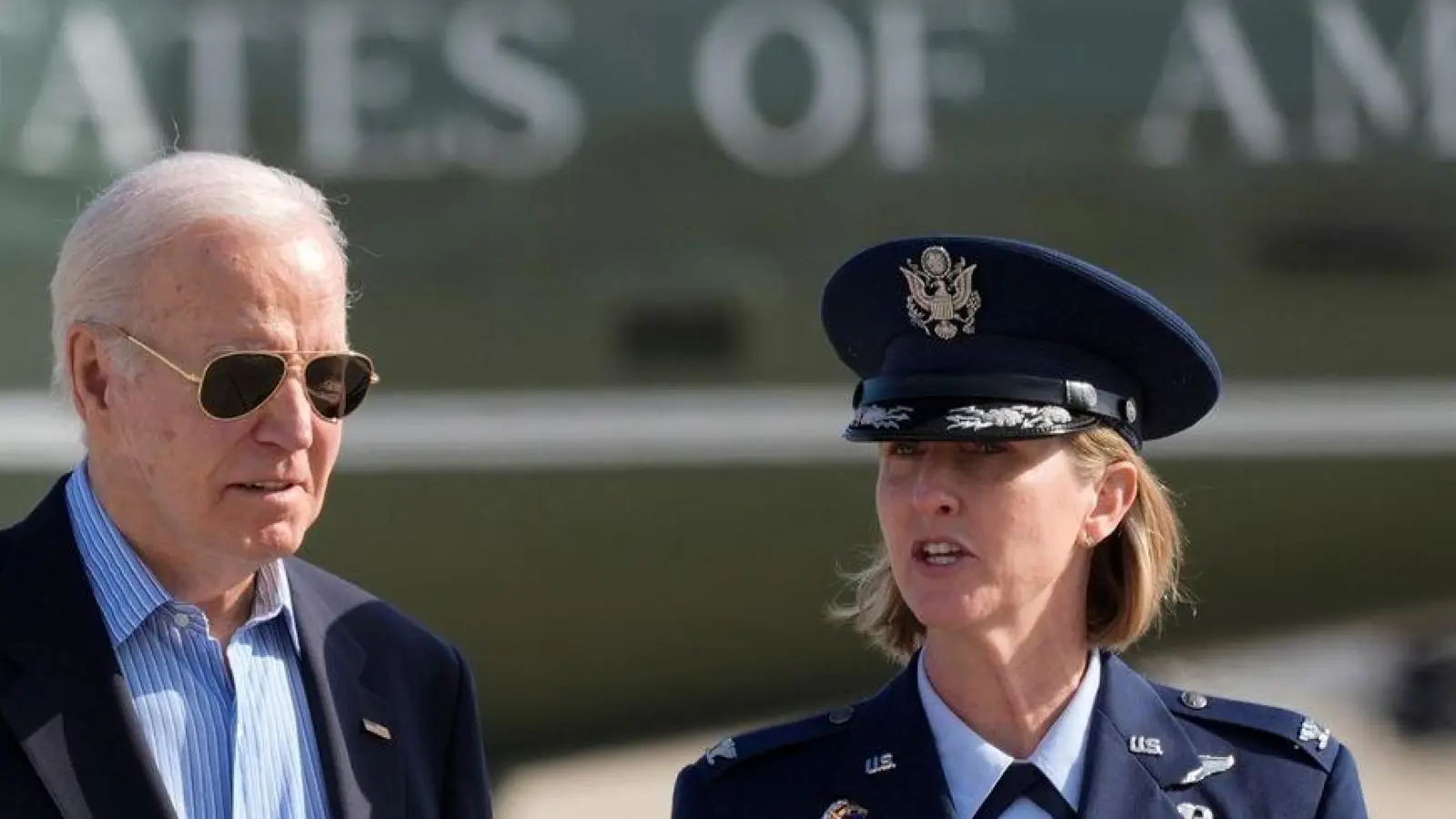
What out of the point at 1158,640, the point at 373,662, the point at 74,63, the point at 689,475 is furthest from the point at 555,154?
the point at 373,662

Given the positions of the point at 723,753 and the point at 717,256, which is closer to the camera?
the point at 723,753

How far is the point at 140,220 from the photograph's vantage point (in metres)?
2.14

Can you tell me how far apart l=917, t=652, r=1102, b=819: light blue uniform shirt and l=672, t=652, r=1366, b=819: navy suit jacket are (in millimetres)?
13

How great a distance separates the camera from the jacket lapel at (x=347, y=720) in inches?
88.0

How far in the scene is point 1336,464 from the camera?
5.16 meters

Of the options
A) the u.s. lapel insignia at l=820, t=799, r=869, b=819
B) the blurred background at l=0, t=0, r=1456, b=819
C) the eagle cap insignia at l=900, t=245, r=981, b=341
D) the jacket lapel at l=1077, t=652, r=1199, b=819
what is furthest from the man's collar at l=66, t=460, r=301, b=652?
the blurred background at l=0, t=0, r=1456, b=819

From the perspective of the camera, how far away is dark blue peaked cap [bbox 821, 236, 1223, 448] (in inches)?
87.8

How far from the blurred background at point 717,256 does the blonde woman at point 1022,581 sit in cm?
270

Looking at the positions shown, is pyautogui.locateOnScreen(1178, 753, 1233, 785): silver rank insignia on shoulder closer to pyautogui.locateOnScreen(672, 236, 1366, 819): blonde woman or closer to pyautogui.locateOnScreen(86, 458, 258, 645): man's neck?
pyautogui.locateOnScreen(672, 236, 1366, 819): blonde woman

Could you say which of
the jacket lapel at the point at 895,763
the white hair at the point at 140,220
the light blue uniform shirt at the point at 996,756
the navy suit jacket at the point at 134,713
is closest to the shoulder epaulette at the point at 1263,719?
the light blue uniform shirt at the point at 996,756

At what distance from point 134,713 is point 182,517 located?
0.64 feet

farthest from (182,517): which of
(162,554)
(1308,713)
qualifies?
(1308,713)

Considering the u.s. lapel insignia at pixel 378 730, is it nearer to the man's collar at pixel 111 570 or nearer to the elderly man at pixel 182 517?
the elderly man at pixel 182 517

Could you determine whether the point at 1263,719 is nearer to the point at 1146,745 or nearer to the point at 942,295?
the point at 1146,745
